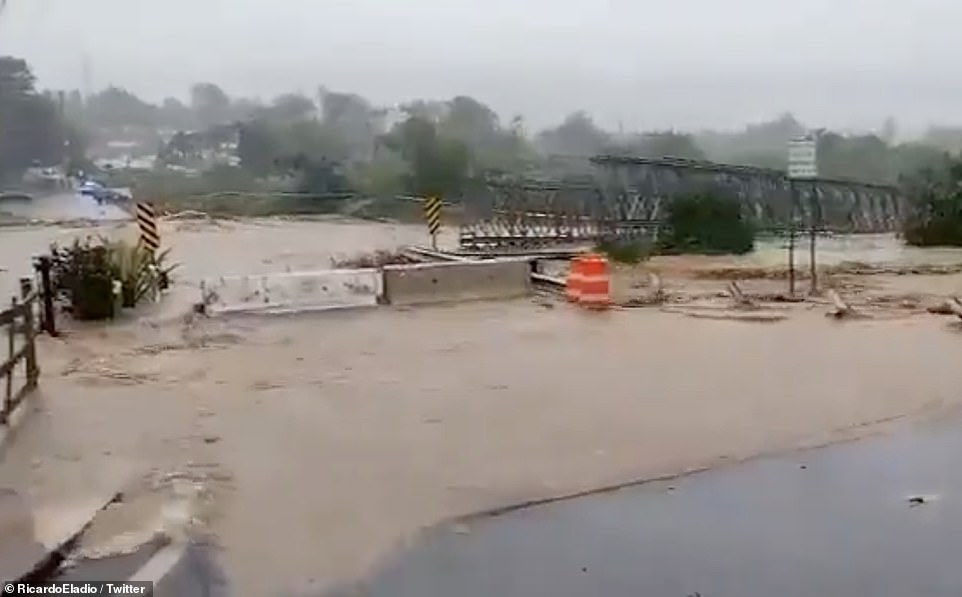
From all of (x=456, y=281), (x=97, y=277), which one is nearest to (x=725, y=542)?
(x=97, y=277)

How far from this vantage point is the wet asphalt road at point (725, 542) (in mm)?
7043

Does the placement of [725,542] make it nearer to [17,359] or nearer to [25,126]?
[17,359]

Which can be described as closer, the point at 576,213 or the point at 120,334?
the point at 120,334

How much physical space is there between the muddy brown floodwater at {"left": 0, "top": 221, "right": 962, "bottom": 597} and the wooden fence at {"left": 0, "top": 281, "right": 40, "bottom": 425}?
0.73 ft

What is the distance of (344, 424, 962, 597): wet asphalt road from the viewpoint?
7043mm

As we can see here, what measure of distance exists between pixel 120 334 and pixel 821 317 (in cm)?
992

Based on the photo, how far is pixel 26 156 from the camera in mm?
39656

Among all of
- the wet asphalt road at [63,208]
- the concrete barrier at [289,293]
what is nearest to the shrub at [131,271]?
the concrete barrier at [289,293]

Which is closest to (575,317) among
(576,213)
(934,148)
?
(576,213)

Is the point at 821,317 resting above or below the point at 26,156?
below

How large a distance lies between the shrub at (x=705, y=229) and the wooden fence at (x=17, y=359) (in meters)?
22.7

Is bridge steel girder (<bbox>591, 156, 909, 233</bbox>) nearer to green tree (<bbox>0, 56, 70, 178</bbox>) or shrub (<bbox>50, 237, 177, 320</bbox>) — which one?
green tree (<bbox>0, 56, 70, 178</bbox>)

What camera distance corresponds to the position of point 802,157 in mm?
20469

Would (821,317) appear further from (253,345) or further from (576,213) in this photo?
(576,213)
